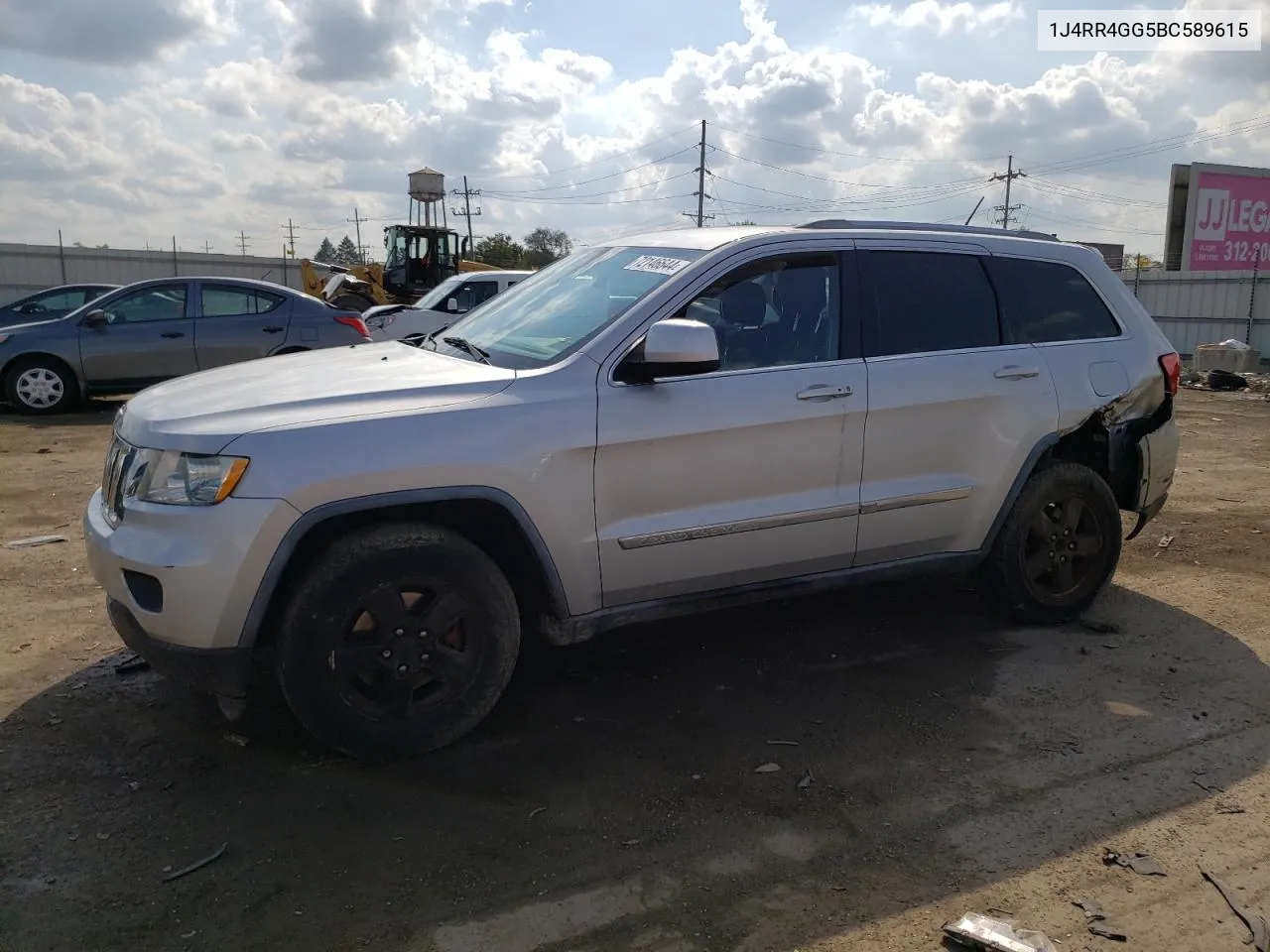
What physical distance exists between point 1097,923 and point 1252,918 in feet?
1.47

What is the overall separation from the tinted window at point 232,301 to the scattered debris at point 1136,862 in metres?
10.7

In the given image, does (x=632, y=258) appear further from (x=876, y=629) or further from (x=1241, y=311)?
(x=1241, y=311)

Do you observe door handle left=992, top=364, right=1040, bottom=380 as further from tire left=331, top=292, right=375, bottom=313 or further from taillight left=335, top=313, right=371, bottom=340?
tire left=331, top=292, right=375, bottom=313

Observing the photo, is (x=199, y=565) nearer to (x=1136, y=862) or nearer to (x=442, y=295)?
(x=1136, y=862)

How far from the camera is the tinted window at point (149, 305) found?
11172mm

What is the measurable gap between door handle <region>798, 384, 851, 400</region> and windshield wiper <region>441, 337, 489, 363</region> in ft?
4.15

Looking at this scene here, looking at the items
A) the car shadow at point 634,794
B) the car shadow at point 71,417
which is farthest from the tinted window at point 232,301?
the car shadow at point 634,794

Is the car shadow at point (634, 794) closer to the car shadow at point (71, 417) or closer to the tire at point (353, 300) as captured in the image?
the car shadow at point (71, 417)

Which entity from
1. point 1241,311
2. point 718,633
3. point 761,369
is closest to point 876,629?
point 718,633

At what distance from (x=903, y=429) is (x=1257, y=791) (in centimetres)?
181

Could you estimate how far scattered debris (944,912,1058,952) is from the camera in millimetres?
2539

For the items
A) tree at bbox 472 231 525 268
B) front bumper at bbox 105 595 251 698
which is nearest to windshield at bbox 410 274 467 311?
front bumper at bbox 105 595 251 698

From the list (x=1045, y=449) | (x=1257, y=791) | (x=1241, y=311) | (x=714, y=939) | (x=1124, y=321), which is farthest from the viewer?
(x=1241, y=311)

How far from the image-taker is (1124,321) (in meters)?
4.91
